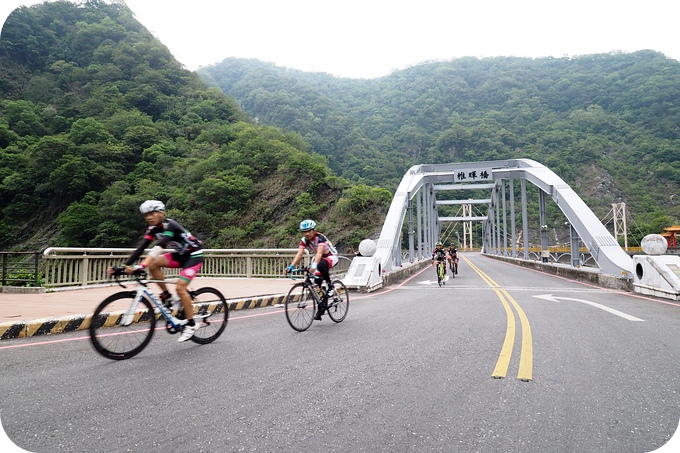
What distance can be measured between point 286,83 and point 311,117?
789 inches

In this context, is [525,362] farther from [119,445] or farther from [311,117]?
[311,117]

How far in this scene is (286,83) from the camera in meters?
88.6

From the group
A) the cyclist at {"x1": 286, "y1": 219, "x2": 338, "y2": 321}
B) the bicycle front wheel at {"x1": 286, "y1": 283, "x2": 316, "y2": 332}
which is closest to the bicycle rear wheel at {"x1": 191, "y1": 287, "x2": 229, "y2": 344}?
the bicycle front wheel at {"x1": 286, "y1": 283, "x2": 316, "y2": 332}

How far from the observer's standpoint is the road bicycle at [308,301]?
207 inches

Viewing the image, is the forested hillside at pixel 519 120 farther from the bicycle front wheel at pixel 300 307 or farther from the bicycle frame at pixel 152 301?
the bicycle frame at pixel 152 301

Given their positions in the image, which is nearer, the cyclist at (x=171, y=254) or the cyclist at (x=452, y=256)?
the cyclist at (x=171, y=254)

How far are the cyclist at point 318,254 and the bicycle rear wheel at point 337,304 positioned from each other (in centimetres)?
10

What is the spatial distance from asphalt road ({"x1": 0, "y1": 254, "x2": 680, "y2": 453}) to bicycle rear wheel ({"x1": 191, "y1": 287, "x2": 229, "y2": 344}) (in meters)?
0.14

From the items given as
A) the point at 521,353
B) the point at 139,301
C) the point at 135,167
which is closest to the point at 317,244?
the point at 139,301

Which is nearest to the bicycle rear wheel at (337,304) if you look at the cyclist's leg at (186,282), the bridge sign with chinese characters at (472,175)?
the cyclist's leg at (186,282)

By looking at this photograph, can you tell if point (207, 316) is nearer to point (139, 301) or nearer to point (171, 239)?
point (139, 301)

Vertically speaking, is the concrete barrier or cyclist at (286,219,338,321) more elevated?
cyclist at (286,219,338,321)

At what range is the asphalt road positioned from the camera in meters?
2.09

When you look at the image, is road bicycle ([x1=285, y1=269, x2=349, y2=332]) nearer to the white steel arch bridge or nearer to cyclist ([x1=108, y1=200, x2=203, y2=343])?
cyclist ([x1=108, y1=200, x2=203, y2=343])
